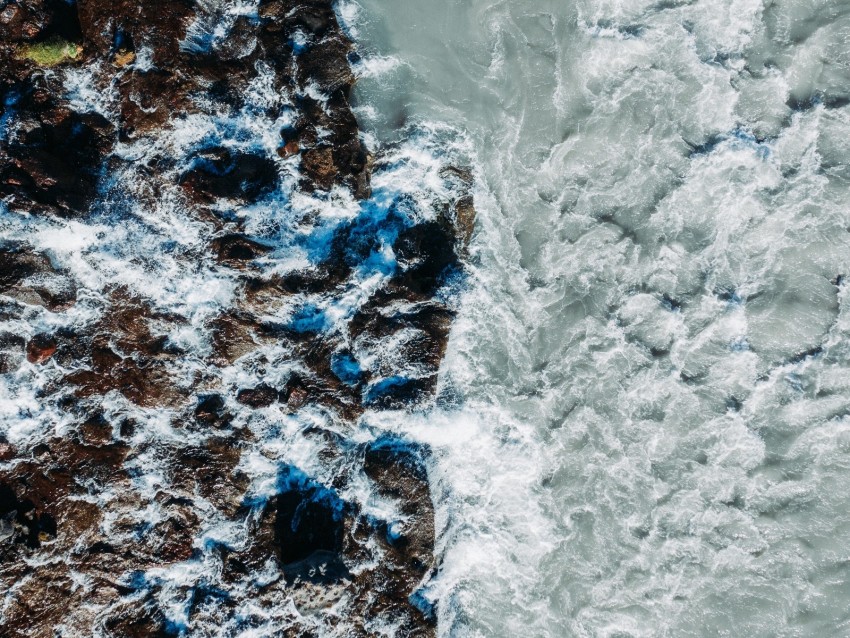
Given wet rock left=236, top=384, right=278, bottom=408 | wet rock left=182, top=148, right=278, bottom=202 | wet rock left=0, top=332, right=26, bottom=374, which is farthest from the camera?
wet rock left=236, top=384, right=278, bottom=408

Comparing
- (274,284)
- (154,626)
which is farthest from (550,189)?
(154,626)

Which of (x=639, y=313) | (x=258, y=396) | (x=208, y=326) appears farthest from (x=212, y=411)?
(x=639, y=313)

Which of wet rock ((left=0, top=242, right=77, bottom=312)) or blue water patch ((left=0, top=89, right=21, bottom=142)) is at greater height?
blue water patch ((left=0, top=89, right=21, bottom=142))

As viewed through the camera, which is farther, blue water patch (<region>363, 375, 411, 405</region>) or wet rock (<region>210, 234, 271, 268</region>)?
blue water patch (<region>363, 375, 411, 405</region>)

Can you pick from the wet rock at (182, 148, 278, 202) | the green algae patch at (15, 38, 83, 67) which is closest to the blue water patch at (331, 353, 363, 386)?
the wet rock at (182, 148, 278, 202)

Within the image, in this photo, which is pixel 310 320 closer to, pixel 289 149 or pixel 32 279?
pixel 289 149

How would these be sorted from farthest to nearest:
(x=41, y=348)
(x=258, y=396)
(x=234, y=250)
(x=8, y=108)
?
(x=258, y=396), (x=234, y=250), (x=41, y=348), (x=8, y=108)

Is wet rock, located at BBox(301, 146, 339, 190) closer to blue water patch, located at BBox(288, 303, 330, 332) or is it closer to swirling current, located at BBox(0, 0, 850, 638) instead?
swirling current, located at BBox(0, 0, 850, 638)
